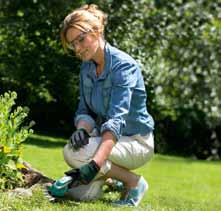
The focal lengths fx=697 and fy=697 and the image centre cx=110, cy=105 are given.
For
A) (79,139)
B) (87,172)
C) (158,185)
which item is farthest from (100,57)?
(158,185)

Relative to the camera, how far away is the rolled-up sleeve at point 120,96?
457 centimetres

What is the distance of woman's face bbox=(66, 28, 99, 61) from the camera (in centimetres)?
467

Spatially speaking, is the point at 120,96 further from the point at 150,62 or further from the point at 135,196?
the point at 150,62

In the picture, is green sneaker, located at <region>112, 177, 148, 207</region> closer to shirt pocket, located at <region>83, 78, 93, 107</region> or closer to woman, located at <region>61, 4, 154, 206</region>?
woman, located at <region>61, 4, 154, 206</region>

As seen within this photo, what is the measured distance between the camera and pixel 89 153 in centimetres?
466

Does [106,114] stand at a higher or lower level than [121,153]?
higher

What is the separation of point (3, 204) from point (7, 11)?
8636mm

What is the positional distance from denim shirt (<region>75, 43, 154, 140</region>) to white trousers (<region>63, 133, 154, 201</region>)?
78 millimetres

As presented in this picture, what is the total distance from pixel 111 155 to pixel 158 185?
262cm

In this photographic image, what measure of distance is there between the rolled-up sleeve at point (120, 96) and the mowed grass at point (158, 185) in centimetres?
52

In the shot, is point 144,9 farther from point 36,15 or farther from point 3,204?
point 3,204

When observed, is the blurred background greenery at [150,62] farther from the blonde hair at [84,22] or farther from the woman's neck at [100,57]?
the blonde hair at [84,22]

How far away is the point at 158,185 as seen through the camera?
722 cm

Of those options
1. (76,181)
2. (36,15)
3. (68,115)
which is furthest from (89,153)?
(68,115)
